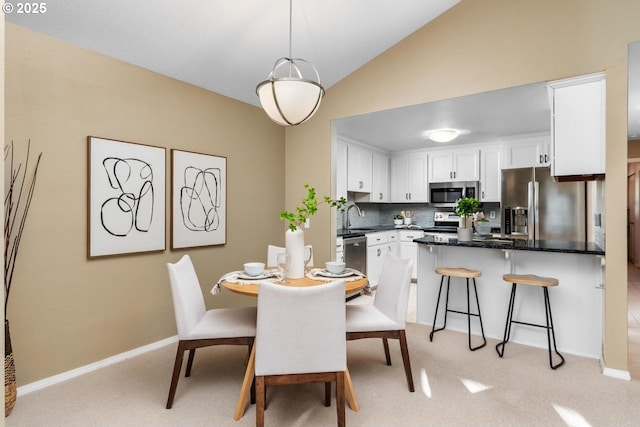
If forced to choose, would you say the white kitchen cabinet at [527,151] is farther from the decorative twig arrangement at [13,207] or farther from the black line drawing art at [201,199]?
the decorative twig arrangement at [13,207]

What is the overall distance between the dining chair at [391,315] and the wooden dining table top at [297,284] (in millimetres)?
255

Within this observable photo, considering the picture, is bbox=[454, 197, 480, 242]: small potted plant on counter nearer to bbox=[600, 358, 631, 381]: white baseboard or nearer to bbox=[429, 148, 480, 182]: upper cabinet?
bbox=[600, 358, 631, 381]: white baseboard

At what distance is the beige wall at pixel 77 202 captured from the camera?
236 centimetres

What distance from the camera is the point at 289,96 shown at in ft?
6.99

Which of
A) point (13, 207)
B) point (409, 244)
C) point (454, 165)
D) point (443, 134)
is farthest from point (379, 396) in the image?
point (454, 165)

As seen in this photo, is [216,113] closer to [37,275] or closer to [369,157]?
[37,275]

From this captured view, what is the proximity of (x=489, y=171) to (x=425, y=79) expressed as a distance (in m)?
2.80

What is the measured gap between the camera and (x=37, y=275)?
242 centimetres

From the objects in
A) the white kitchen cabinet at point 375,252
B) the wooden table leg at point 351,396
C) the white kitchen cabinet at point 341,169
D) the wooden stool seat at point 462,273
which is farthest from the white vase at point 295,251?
the white kitchen cabinet at point 375,252

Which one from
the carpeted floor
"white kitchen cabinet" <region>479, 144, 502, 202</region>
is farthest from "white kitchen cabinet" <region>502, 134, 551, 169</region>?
the carpeted floor

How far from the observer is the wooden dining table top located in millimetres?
2148

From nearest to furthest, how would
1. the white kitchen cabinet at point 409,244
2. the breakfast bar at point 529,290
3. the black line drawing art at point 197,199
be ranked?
the breakfast bar at point 529,290
the black line drawing art at point 197,199
the white kitchen cabinet at point 409,244

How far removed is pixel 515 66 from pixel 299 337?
2.73 metres

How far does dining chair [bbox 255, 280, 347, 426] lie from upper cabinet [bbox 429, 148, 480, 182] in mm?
4632
